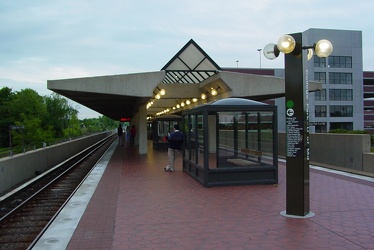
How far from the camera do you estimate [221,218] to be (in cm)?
673

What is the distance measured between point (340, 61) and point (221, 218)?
218 ft

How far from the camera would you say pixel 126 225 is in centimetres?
641

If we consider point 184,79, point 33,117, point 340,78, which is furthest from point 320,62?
point 33,117

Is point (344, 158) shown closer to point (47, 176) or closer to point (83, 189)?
point (83, 189)

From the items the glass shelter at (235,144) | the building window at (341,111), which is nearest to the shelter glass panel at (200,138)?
the glass shelter at (235,144)

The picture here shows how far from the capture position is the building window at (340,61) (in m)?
65.8

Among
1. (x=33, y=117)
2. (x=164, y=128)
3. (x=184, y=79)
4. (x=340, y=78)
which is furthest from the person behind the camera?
(x=33, y=117)

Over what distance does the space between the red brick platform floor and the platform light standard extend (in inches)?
16.2

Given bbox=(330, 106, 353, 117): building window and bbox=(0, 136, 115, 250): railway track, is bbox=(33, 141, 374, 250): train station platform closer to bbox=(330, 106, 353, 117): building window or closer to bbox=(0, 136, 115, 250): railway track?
bbox=(0, 136, 115, 250): railway track

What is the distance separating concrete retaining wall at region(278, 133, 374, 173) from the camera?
40.4ft

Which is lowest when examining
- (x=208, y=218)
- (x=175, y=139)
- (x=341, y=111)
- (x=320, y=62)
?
(x=208, y=218)

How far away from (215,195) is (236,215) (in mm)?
1937

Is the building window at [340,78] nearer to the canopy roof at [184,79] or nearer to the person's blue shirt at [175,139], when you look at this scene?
the canopy roof at [184,79]

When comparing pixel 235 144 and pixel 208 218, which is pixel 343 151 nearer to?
pixel 235 144
